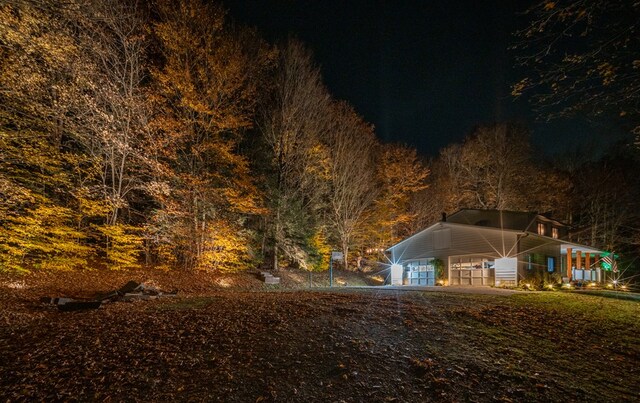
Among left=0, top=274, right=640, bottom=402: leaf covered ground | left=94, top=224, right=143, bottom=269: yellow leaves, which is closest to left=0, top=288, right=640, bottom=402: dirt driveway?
left=0, top=274, right=640, bottom=402: leaf covered ground

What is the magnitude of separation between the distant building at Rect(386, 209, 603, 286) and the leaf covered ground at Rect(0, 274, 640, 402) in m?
12.7

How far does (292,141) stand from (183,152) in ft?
23.3

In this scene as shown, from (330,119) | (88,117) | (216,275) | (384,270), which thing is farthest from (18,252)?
(384,270)

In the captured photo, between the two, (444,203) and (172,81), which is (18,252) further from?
(444,203)

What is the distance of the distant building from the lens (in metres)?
19.4

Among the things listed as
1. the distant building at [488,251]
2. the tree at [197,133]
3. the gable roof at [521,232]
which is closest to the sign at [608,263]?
the gable roof at [521,232]

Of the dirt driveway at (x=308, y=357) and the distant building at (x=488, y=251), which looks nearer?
the dirt driveway at (x=308, y=357)

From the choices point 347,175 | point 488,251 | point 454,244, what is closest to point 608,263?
point 488,251

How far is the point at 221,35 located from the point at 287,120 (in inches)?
230

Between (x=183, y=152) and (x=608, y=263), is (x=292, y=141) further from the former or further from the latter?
(x=608, y=263)

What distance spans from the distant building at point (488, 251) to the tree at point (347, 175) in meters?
4.30

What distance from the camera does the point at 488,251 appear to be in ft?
65.5

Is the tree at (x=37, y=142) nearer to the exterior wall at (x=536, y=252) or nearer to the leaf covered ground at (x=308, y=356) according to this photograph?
the leaf covered ground at (x=308, y=356)

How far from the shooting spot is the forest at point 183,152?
989 cm
